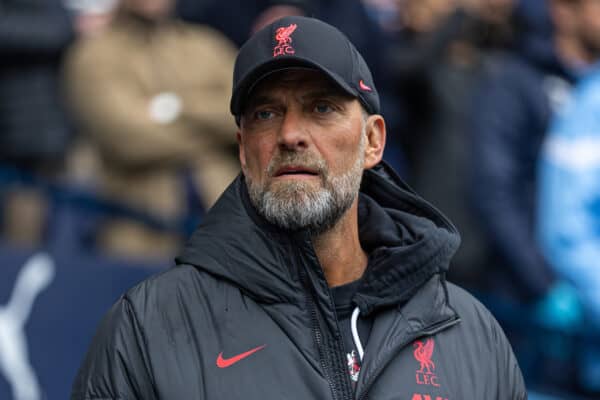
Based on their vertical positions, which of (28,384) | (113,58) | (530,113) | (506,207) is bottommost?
(28,384)

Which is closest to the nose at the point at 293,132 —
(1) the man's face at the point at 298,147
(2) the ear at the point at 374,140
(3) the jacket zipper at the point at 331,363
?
(1) the man's face at the point at 298,147

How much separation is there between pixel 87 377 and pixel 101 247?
361 centimetres

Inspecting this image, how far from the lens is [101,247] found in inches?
260

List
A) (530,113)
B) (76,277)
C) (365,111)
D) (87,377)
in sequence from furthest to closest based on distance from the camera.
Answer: (530,113)
(76,277)
(365,111)
(87,377)

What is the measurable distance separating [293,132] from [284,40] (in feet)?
0.82

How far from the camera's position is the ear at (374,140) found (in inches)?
138

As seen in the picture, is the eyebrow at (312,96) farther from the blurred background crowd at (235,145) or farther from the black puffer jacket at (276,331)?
the blurred background crowd at (235,145)

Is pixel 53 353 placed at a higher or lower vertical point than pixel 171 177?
lower

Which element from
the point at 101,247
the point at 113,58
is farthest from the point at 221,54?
the point at 101,247

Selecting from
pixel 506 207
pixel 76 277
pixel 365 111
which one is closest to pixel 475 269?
pixel 506 207

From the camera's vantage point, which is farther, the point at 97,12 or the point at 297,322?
the point at 97,12

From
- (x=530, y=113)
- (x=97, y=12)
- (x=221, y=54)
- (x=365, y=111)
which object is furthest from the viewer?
(x=97, y=12)

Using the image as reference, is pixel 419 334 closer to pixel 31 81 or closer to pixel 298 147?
pixel 298 147

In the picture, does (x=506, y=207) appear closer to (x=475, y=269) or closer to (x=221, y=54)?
(x=475, y=269)
